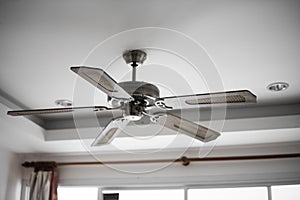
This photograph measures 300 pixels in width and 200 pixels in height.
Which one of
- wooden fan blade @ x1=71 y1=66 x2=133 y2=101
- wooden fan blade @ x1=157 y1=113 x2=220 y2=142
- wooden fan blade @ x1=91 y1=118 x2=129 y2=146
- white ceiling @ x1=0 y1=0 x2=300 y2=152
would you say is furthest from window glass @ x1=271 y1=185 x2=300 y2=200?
wooden fan blade @ x1=71 y1=66 x2=133 y2=101

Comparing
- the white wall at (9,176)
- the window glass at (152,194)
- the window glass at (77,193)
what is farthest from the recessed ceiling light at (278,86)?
the white wall at (9,176)

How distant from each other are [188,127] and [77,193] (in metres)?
2.16

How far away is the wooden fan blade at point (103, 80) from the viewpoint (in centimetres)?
192

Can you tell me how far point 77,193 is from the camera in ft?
13.7

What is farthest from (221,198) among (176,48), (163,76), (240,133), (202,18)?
(202,18)

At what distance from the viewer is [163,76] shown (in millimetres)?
2816

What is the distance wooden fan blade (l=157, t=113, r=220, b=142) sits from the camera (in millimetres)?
2324

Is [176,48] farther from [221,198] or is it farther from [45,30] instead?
[221,198]

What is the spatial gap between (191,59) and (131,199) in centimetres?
193

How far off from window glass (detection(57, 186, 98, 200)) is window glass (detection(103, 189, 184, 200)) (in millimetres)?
280

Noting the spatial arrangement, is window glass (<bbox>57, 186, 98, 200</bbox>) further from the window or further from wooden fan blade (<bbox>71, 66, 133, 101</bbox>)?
wooden fan blade (<bbox>71, 66, 133, 101</bbox>)

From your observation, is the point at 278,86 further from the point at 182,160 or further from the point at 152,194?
the point at 152,194

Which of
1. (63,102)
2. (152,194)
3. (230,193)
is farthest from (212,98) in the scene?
(152,194)

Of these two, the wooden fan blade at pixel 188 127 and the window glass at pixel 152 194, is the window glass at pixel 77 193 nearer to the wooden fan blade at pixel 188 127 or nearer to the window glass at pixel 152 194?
the window glass at pixel 152 194
